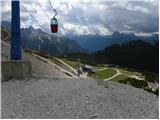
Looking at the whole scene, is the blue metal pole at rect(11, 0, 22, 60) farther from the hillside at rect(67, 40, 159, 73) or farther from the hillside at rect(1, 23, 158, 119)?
the hillside at rect(67, 40, 159, 73)

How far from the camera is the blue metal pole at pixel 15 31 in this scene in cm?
1456

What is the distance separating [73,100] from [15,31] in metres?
4.44

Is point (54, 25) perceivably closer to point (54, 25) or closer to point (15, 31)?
point (54, 25)

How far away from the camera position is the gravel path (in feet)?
36.4

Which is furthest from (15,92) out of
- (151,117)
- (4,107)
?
(151,117)

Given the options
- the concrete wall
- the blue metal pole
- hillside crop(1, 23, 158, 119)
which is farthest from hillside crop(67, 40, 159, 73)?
hillside crop(1, 23, 158, 119)

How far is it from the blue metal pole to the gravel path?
133 centimetres

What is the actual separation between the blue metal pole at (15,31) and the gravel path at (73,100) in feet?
4.37

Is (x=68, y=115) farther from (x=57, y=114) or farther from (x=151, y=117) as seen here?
(x=151, y=117)

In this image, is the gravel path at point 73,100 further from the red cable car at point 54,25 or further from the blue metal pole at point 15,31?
the red cable car at point 54,25

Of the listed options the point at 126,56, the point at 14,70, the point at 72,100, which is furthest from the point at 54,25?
the point at 126,56

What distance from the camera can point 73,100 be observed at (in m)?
11.8

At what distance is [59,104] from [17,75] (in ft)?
11.0

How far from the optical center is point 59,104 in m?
11.5
